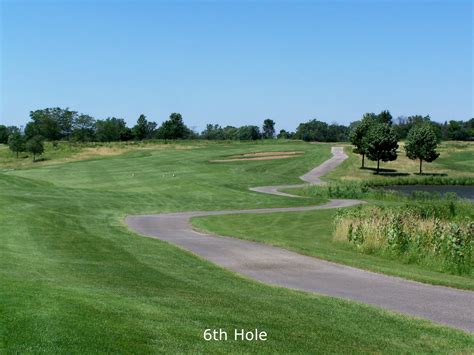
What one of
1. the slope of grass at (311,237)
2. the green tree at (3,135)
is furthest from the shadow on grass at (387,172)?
the green tree at (3,135)

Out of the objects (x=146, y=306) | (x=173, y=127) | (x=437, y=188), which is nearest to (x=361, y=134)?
(x=437, y=188)

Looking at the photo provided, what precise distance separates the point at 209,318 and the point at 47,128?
15750 cm

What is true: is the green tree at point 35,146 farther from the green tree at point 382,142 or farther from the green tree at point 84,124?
the green tree at point 84,124

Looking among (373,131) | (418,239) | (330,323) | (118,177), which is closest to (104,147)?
(118,177)

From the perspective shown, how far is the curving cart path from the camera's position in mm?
11523

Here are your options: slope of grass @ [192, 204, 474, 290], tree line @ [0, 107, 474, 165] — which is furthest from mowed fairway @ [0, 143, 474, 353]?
tree line @ [0, 107, 474, 165]

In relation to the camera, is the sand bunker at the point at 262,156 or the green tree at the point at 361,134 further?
the sand bunker at the point at 262,156

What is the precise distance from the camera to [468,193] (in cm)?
5638

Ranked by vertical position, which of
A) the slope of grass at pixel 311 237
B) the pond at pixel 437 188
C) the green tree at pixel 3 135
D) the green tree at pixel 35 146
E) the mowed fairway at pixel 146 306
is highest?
the green tree at pixel 3 135

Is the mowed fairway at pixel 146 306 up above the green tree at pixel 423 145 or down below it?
below

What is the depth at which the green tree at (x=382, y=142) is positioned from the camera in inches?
2768

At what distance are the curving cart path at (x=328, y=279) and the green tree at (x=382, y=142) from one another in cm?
4940

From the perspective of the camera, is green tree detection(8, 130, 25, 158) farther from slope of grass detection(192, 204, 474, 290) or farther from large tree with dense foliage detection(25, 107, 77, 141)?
slope of grass detection(192, 204, 474, 290)

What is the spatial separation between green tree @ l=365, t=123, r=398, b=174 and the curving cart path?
1945 inches
